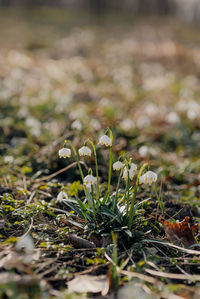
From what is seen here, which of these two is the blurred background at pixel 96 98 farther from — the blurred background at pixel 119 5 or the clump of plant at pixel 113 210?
the blurred background at pixel 119 5

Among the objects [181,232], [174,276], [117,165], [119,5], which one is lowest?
[174,276]

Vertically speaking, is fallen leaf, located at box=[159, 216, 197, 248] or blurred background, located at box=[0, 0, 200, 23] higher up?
blurred background, located at box=[0, 0, 200, 23]

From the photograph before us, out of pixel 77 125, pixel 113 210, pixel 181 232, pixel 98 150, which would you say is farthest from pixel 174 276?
pixel 98 150

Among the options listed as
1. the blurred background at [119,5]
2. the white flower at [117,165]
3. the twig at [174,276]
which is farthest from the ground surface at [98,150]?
the blurred background at [119,5]

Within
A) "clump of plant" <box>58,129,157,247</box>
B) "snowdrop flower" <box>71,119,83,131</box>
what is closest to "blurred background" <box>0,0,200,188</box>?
"snowdrop flower" <box>71,119,83,131</box>

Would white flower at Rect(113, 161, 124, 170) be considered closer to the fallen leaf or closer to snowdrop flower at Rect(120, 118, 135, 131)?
the fallen leaf

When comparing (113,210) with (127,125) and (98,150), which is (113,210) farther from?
(127,125)

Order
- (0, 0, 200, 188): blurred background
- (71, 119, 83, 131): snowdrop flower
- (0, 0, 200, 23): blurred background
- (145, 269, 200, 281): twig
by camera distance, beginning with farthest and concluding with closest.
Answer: (0, 0, 200, 23): blurred background → (0, 0, 200, 188): blurred background → (71, 119, 83, 131): snowdrop flower → (145, 269, 200, 281): twig

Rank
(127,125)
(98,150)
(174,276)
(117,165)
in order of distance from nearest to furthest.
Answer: (174,276) → (117,165) → (98,150) → (127,125)

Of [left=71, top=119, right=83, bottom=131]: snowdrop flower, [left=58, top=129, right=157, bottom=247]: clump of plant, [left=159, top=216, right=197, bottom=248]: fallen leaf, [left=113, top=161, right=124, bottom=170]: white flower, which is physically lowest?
[left=159, top=216, right=197, bottom=248]: fallen leaf

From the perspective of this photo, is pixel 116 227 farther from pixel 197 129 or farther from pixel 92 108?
pixel 92 108
